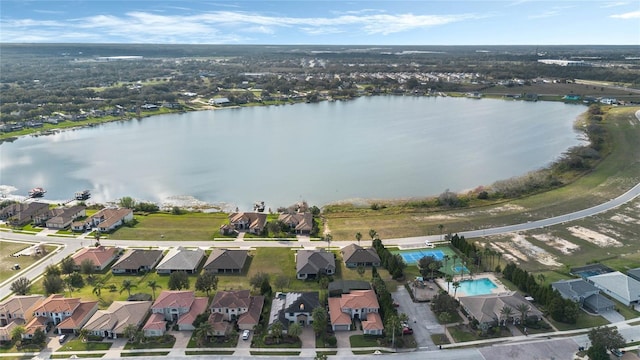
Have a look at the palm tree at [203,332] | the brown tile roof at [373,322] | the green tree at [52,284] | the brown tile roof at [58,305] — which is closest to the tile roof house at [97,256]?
the green tree at [52,284]

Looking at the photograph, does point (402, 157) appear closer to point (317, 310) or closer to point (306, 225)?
point (306, 225)

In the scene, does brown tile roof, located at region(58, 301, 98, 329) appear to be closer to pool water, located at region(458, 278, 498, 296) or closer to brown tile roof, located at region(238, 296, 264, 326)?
brown tile roof, located at region(238, 296, 264, 326)

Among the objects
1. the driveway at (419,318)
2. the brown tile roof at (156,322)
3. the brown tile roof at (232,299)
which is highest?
the brown tile roof at (232,299)

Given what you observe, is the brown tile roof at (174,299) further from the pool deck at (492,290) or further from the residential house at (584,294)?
the residential house at (584,294)

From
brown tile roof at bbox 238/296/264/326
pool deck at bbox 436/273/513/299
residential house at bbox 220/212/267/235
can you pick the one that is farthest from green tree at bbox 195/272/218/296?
pool deck at bbox 436/273/513/299

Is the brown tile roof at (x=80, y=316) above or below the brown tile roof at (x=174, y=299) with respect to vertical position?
below

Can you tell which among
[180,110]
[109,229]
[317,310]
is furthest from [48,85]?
[317,310]

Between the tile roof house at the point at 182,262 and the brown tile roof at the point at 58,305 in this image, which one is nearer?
the brown tile roof at the point at 58,305
